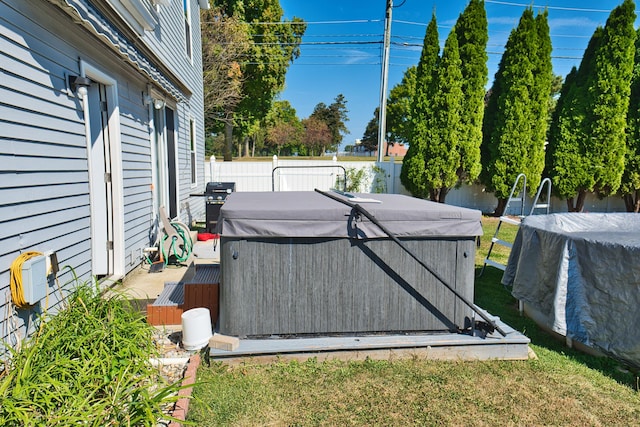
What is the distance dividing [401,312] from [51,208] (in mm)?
2729

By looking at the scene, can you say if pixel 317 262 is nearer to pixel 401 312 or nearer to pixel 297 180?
pixel 401 312

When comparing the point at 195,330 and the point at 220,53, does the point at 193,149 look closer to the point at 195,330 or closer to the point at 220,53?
the point at 195,330

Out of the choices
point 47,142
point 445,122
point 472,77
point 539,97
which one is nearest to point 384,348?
point 47,142

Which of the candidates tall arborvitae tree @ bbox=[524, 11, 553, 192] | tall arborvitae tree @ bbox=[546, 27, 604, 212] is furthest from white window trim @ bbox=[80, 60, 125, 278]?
tall arborvitae tree @ bbox=[546, 27, 604, 212]

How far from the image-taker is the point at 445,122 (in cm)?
1030

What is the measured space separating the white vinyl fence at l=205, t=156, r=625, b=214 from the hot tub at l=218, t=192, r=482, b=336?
880 centimetres

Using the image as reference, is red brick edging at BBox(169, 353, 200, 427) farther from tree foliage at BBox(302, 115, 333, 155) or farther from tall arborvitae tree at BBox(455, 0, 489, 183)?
tree foliage at BBox(302, 115, 333, 155)

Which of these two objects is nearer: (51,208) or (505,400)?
(505,400)

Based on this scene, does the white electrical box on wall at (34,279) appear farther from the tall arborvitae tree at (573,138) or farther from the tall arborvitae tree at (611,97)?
the tall arborvitae tree at (611,97)

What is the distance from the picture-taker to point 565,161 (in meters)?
10.2

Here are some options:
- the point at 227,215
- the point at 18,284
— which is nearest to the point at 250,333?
the point at 227,215

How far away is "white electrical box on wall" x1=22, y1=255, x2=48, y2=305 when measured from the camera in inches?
91.3

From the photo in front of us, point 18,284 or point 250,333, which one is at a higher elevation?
point 18,284

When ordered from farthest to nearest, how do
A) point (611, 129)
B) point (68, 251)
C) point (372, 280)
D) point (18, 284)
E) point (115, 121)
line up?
point (611, 129)
point (115, 121)
point (68, 251)
point (372, 280)
point (18, 284)
